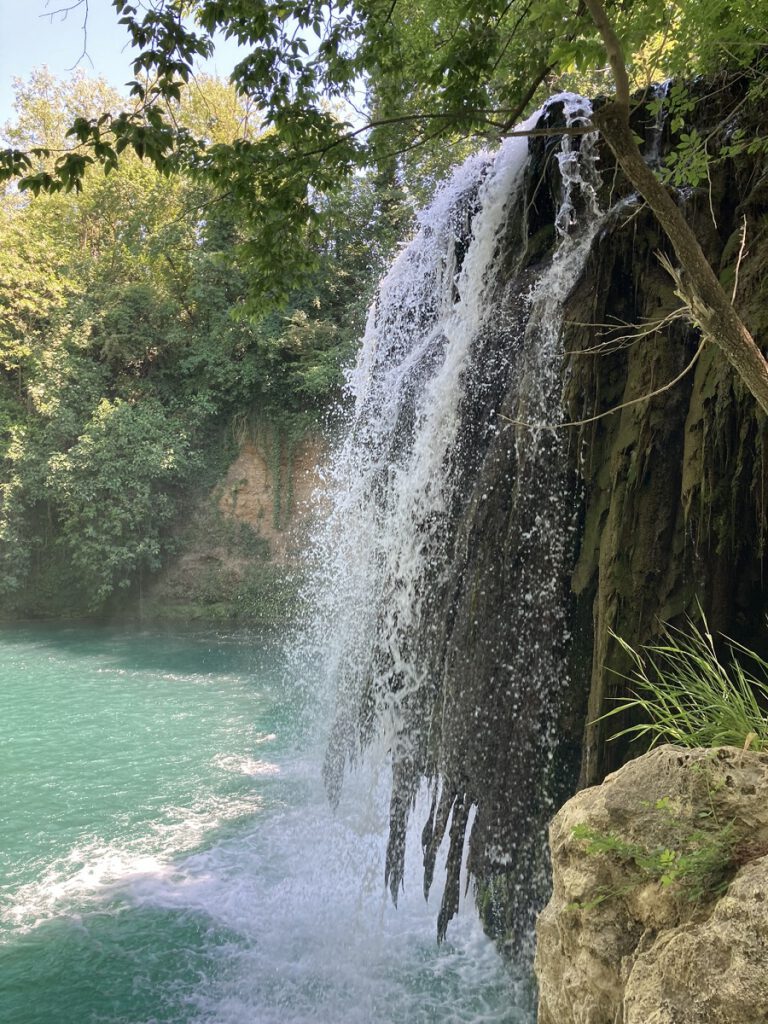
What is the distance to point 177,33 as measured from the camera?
3221 millimetres

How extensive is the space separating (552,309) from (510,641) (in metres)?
2.17

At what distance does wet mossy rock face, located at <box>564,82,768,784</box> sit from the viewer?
3584 millimetres

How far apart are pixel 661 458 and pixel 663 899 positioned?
2.43 meters

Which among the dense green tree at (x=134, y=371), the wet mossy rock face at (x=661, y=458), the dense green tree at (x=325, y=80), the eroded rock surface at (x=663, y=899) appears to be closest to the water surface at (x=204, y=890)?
the wet mossy rock face at (x=661, y=458)

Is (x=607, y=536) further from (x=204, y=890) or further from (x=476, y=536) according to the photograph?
(x=204, y=890)

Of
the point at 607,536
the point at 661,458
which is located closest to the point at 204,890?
the point at 607,536

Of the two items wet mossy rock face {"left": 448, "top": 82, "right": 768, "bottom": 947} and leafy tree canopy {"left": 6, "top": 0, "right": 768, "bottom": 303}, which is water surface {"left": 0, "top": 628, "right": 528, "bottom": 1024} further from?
leafy tree canopy {"left": 6, "top": 0, "right": 768, "bottom": 303}

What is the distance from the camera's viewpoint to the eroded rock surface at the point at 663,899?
5.68 feet

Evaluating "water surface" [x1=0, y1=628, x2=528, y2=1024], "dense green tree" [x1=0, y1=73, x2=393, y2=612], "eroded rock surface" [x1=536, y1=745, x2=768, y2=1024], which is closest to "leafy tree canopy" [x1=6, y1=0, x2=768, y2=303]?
"eroded rock surface" [x1=536, y1=745, x2=768, y2=1024]

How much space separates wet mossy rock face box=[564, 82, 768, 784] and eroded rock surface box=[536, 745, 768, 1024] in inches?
51.7

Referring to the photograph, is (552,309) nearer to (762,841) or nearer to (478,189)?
(478,189)

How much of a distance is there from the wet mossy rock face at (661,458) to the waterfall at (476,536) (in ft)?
0.59

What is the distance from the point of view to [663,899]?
2088 millimetres

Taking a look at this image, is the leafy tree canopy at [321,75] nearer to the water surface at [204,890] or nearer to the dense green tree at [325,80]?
the dense green tree at [325,80]
